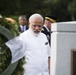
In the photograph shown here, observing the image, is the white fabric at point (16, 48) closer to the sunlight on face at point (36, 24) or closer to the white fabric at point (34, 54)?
the white fabric at point (34, 54)

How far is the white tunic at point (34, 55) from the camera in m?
8.27

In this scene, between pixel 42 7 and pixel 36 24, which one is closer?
pixel 36 24

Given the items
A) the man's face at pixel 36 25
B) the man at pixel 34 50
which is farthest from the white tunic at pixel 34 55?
the man's face at pixel 36 25

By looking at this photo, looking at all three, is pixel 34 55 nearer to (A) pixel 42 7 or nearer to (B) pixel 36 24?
(B) pixel 36 24

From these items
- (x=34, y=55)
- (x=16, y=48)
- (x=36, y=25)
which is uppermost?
(x=36, y=25)

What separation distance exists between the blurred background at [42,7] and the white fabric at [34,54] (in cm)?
4138

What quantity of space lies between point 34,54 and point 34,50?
2.6 inches

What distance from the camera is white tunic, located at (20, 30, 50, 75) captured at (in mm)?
8273

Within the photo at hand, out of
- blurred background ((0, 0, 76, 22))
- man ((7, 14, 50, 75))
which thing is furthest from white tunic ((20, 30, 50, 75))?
blurred background ((0, 0, 76, 22))

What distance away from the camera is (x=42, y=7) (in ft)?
187

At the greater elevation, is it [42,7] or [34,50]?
[34,50]

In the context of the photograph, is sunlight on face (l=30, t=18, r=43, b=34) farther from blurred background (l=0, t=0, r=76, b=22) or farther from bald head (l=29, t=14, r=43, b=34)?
blurred background (l=0, t=0, r=76, b=22)

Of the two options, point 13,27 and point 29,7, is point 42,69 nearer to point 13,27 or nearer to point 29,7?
point 13,27

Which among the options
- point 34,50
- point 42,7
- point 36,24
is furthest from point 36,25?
point 42,7
